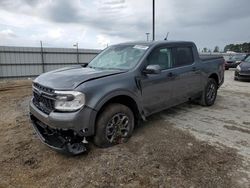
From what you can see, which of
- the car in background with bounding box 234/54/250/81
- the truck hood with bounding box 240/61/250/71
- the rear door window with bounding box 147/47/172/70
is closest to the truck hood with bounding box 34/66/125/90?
the rear door window with bounding box 147/47/172/70

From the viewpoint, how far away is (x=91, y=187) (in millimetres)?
2711

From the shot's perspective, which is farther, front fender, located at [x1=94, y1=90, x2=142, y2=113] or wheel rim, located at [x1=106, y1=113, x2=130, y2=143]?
wheel rim, located at [x1=106, y1=113, x2=130, y2=143]

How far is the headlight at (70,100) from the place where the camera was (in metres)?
3.11

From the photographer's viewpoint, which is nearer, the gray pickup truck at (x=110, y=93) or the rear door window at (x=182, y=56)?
the gray pickup truck at (x=110, y=93)

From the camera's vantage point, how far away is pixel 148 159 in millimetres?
3303

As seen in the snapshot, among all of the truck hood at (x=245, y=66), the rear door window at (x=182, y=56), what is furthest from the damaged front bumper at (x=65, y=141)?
the truck hood at (x=245, y=66)

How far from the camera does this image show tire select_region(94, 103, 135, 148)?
134 inches

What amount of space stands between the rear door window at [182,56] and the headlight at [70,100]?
247 centimetres

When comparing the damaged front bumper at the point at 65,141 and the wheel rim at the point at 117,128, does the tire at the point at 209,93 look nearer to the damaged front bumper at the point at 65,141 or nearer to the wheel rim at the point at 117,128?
the wheel rim at the point at 117,128

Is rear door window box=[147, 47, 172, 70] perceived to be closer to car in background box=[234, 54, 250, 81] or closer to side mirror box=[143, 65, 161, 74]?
side mirror box=[143, 65, 161, 74]

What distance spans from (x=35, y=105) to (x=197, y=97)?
395 cm

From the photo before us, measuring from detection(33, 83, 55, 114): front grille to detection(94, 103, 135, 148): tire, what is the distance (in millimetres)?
743

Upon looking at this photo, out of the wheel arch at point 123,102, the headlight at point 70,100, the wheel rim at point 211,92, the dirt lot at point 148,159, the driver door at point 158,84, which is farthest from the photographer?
the wheel rim at point 211,92

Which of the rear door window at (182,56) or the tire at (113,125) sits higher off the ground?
the rear door window at (182,56)
